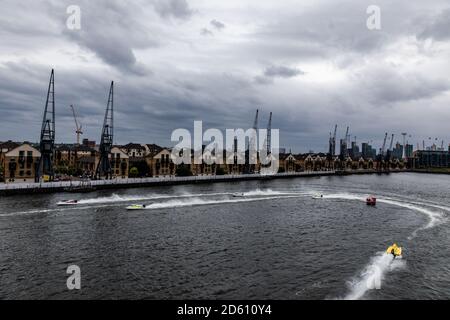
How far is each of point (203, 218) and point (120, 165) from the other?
79.8 m

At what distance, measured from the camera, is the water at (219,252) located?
27516 millimetres

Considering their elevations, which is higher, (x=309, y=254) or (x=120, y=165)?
(x=120, y=165)

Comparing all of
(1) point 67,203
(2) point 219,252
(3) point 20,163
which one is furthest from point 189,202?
(3) point 20,163

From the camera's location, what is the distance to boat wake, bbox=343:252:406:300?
27234 millimetres

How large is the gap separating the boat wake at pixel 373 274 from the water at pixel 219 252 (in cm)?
10

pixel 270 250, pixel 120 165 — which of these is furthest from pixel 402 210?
pixel 120 165

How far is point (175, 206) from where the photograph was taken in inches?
2650

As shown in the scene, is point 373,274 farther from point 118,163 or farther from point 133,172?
point 118,163

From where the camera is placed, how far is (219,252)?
37.5 metres

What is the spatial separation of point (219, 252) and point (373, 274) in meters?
15.7

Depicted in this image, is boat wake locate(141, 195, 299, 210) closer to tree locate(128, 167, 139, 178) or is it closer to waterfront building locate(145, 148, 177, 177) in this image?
tree locate(128, 167, 139, 178)

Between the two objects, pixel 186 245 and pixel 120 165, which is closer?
pixel 186 245
